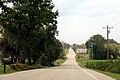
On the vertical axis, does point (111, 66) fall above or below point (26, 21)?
below

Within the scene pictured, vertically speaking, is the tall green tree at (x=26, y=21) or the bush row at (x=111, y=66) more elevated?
the tall green tree at (x=26, y=21)

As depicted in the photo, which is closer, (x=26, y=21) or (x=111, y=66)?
(x=111, y=66)

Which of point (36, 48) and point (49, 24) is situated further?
point (36, 48)

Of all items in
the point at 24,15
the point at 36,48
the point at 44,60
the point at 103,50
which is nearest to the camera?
the point at 24,15

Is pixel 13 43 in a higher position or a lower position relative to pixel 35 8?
lower

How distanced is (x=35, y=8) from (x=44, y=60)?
50.2 metres

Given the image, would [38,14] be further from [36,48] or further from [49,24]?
[36,48]

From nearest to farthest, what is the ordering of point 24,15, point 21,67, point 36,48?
point 21,67, point 24,15, point 36,48

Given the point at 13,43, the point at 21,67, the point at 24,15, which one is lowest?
the point at 21,67

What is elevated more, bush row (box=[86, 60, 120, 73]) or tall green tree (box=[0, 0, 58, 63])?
tall green tree (box=[0, 0, 58, 63])

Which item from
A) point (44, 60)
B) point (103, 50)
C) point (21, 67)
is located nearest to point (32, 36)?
point (21, 67)

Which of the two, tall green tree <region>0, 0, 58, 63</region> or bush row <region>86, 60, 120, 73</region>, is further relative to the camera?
tall green tree <region>0, 0, 58, 63</region>

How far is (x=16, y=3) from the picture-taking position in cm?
7150

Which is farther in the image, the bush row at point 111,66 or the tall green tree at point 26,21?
the tall green tree at point 26,21
